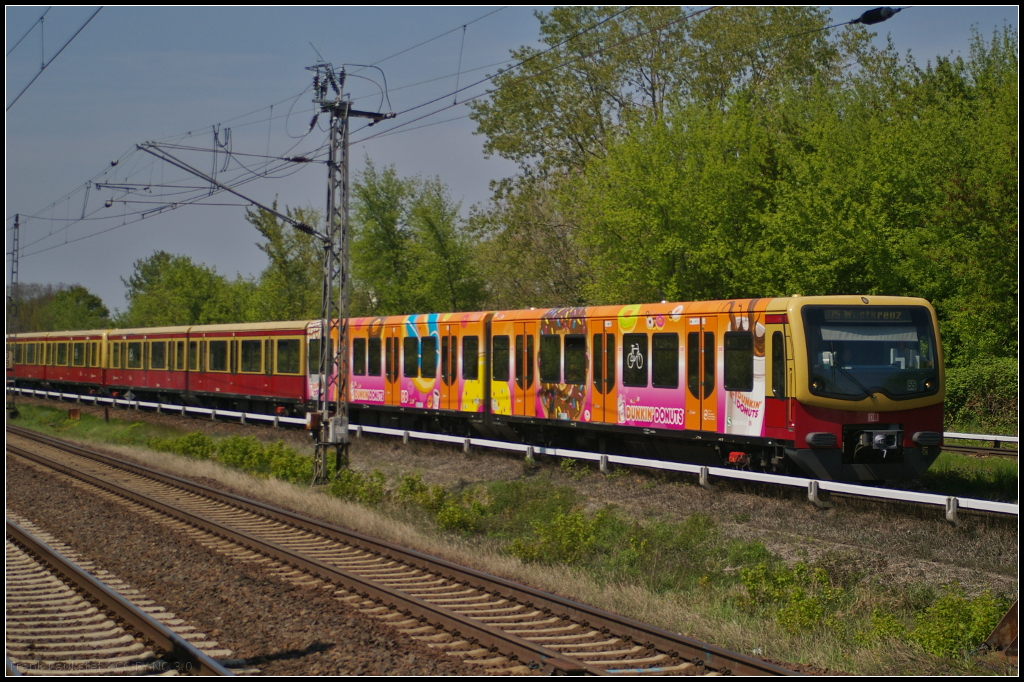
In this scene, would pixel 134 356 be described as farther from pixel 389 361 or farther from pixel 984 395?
pixel 984 395

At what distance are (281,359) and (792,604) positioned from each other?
22687 mm

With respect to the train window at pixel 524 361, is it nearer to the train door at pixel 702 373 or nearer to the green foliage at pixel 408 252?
the train door at pixel 702 373

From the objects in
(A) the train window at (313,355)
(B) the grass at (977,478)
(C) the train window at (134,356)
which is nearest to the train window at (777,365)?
(B) the grass at (977,478)

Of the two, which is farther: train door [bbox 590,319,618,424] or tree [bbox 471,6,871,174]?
tree [bbox 471,6,871,174]

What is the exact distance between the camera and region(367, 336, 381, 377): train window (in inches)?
1013

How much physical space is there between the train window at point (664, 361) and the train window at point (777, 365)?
7.13ft

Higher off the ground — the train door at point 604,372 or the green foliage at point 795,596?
the train door at point 604,372

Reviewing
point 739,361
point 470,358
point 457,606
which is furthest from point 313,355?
point 457,606

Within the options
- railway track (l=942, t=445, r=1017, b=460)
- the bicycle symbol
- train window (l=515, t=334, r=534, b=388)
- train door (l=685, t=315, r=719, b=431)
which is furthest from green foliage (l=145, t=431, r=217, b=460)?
railway track (l=942, t=445, r=1017, b=460)

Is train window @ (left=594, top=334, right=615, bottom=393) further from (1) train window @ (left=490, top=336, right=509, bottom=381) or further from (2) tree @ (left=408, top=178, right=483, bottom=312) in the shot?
(2) tree @ (left=408, top=178, right=483, bottom=312)

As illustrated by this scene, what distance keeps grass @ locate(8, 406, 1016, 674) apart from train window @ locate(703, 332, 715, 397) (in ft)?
5.45

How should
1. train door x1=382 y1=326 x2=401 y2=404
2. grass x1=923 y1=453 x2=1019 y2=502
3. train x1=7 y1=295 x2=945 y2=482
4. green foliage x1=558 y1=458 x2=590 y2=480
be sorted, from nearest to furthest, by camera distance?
train x1=7 y1=295 x2=945 y2=482 < grass x1=923 y1=453 x2=1019 y2=502 < green foliage x1=558 y1=458 x2=590 y2=480 < train door x1=382 y1=326 x2=401 y2=404

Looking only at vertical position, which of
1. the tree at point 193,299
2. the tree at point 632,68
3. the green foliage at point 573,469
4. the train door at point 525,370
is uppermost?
the tree at point 632,68

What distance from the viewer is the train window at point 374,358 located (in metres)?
25.7
